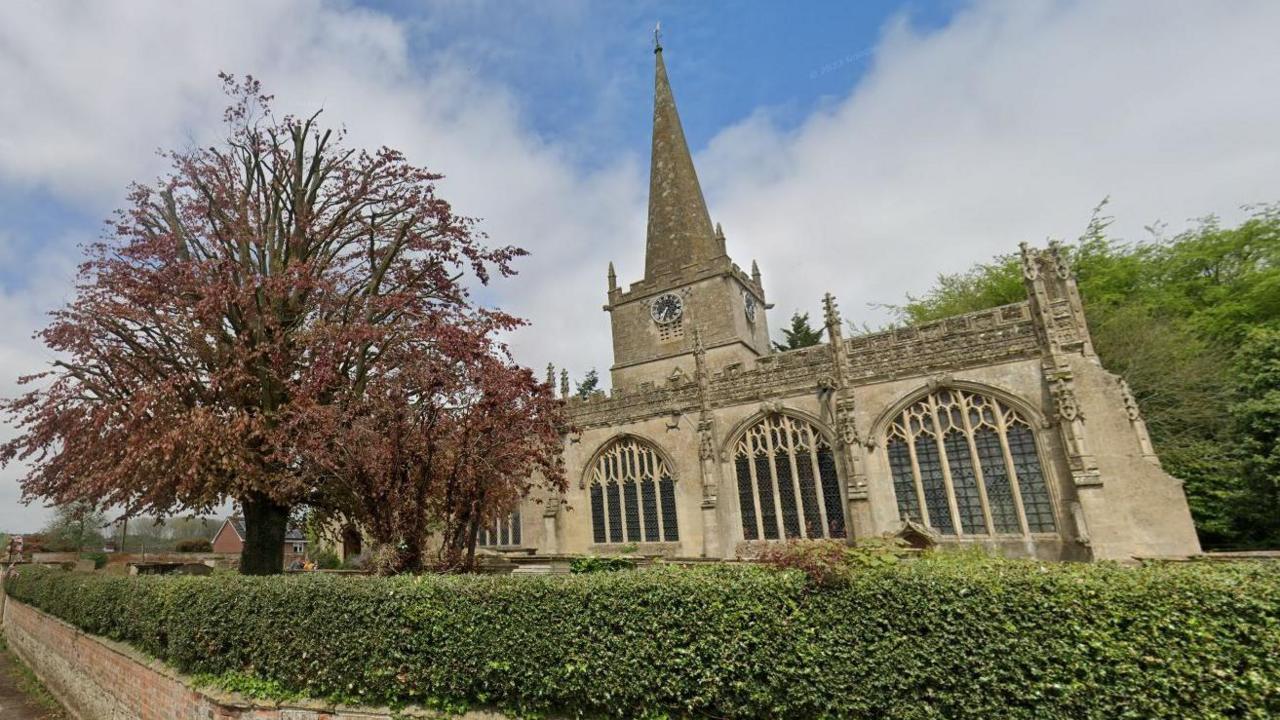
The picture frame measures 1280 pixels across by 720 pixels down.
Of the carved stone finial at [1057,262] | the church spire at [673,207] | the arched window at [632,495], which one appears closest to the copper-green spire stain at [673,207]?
the church spire at [673,207]

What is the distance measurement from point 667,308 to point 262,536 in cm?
1976

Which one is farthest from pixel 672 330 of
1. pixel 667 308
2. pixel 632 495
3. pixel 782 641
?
pixel 782 641

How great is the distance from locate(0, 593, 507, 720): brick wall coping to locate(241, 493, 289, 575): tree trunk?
1993 millimetres

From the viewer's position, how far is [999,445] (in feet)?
51.4

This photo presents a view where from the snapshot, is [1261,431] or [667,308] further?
[667,308]

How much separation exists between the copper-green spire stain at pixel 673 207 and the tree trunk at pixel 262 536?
20507mm

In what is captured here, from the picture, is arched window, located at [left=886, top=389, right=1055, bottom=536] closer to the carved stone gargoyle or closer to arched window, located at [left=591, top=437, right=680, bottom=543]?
the carved stone gargoyle

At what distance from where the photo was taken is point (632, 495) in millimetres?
21844

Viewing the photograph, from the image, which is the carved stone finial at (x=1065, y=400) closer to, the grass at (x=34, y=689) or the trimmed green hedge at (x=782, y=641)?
the trimmed green hedge at (x=782, y=641)

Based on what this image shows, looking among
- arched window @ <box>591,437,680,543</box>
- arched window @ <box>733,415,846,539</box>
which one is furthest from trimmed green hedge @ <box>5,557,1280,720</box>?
arched window @ <box>591,437,680,543</box>

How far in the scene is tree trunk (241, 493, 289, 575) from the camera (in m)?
10.6

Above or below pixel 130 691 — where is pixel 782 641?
above

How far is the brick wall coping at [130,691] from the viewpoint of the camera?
6.57 metres

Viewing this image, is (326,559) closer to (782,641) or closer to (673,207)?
(673,207)
